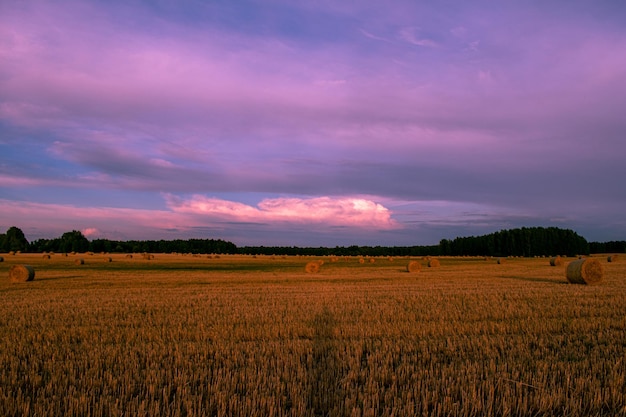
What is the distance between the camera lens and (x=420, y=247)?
463ft

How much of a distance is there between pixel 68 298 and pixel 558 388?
619 inches

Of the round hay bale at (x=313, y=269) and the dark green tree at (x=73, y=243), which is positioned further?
the dark green tree at (x=73, y=243)

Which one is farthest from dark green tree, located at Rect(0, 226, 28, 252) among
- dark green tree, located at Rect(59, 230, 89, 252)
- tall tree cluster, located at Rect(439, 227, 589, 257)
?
tall tree cluster, located at Rect(439, 227, 589, 257)

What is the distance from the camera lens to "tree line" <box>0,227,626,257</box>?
12275cm

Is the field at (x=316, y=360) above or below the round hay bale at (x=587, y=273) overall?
below

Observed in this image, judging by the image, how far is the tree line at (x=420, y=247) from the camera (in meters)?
123

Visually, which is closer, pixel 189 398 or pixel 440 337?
pixel 189 398

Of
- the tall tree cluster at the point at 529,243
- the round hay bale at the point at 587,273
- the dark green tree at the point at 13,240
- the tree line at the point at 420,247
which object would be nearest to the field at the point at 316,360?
the round hay bale at the point at 587,273

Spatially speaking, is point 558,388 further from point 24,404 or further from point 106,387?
point 24,404

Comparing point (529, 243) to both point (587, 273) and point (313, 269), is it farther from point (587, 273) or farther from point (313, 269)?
point (587, 273)

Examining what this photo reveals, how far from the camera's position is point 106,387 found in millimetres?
5723

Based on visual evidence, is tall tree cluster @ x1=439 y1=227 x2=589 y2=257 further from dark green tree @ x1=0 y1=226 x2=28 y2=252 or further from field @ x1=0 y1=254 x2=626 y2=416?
field @ x1=0 y1=254 x2=626 y2=416

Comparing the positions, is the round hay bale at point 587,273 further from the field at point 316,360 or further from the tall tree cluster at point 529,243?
the tall tree cluster at point 529,243

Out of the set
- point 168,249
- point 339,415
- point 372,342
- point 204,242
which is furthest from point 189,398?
point 204,242
